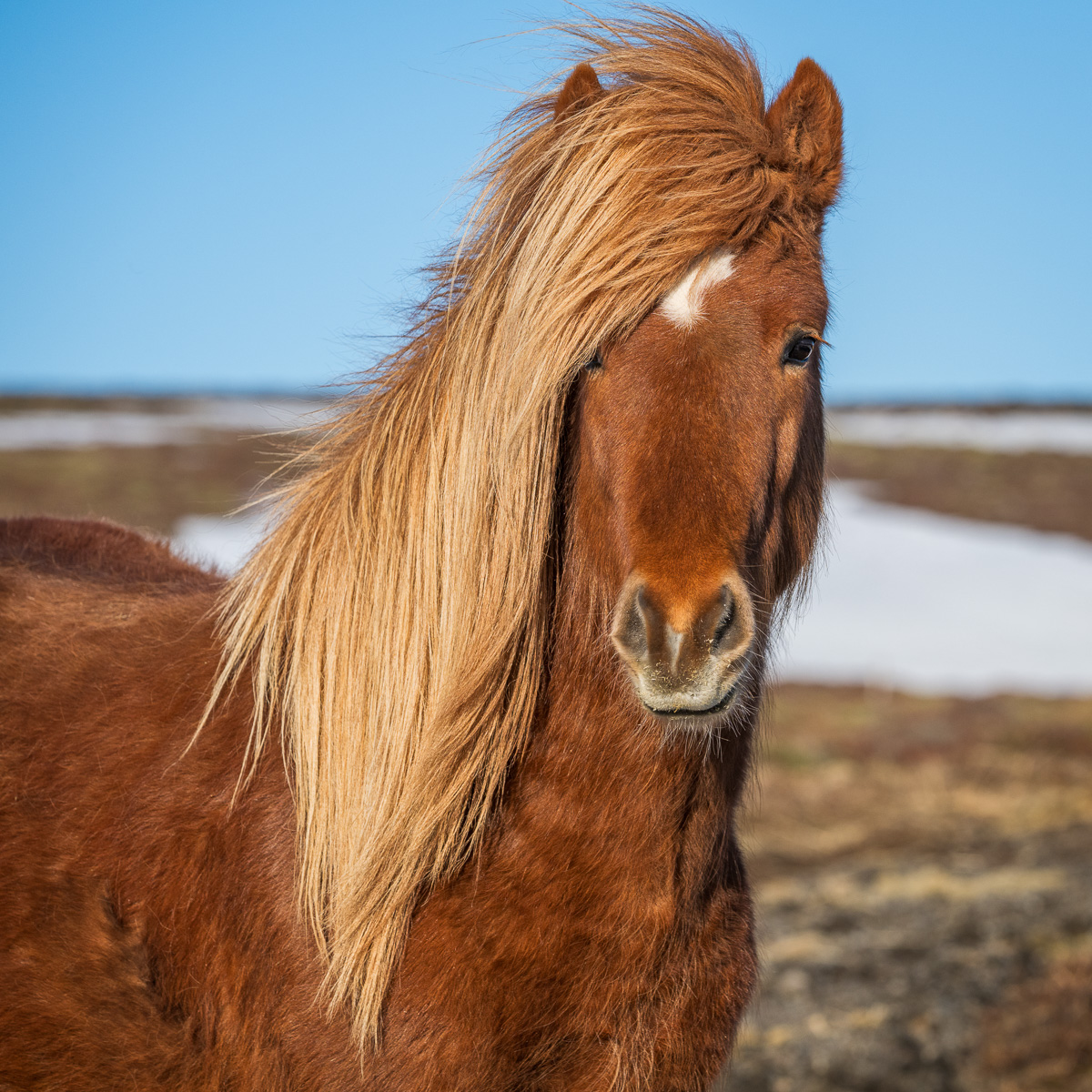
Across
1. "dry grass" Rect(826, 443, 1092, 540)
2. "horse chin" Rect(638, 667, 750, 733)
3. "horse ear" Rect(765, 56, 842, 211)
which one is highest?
"horse ear" Rect(765, 56, 842, 211)

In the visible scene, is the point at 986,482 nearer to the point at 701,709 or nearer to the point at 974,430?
the point at 974,430

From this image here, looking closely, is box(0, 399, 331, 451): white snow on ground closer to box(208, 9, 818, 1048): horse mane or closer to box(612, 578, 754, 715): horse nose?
box(208, 9, 818, 1048): horse mane

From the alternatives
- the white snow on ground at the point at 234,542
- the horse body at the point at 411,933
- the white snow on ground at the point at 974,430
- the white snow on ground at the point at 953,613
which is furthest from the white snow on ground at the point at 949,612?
the horse body at the point at 411,933

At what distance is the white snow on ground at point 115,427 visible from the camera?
43.8 meters

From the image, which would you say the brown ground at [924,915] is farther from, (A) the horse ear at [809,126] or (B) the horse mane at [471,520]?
(A) the horse ear at [809,126]

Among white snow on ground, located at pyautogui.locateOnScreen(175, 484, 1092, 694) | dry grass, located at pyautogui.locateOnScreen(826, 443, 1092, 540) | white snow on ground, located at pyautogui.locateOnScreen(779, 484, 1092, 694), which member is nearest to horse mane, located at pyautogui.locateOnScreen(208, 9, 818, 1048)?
white snow on ground, located at pyautogui.locateOnScreen(175, 484, 1092, 694)

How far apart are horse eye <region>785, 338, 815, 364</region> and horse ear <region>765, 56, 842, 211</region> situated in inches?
14.7

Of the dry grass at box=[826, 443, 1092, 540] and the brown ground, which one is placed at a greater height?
the brown ground

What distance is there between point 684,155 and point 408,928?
171cm

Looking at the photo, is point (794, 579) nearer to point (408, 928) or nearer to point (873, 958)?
point (408, 928)

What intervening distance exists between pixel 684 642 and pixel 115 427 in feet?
189

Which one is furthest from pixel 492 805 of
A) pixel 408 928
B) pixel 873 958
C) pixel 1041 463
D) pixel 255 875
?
pixel 1041 463

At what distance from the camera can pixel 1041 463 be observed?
40.8 m

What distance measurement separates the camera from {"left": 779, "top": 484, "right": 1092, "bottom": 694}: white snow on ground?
2034cm
